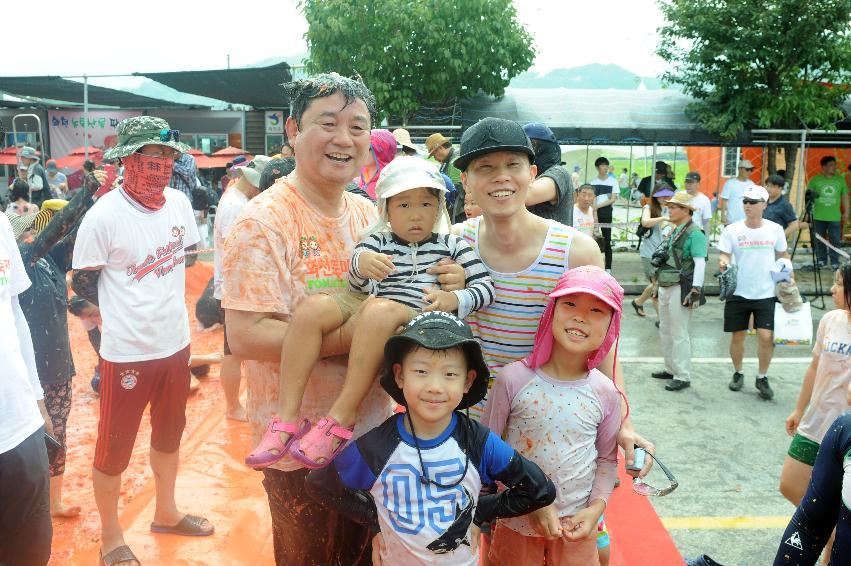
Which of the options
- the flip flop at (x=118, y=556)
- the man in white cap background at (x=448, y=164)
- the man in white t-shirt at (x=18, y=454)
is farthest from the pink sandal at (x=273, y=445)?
the man in white cap background at (x=448, y=164)

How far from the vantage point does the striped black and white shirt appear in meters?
2.11

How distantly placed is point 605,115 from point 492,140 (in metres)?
12.9

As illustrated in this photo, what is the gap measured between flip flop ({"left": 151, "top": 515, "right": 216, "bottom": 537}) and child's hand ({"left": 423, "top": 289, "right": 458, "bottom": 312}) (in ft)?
7.12

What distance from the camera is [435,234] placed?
2.23m

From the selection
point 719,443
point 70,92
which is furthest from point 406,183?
point 70,92

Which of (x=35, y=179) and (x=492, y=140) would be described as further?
(x=35, y=179)

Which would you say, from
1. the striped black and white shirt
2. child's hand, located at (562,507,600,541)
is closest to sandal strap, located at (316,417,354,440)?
the striped black and white shirt

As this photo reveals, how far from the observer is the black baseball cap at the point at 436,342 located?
1.91 m

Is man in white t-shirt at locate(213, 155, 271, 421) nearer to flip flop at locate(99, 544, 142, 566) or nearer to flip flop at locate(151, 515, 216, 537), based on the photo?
flip flop at locate(151, 515, 216, 537)

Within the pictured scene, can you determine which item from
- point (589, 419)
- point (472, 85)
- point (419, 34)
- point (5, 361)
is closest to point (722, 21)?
point (472, 85)

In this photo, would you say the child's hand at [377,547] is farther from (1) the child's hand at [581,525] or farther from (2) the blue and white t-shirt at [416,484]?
(1) the child's hand at [581,525]

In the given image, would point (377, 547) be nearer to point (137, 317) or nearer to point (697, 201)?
point (137, 317)

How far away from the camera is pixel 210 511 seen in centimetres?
371

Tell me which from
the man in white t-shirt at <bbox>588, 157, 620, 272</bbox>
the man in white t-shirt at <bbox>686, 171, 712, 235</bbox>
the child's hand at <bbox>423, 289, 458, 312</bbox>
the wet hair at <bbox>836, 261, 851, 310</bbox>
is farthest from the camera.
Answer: the man in white t-shirt at <bbox>588, 157, 620, 272</bbox>
